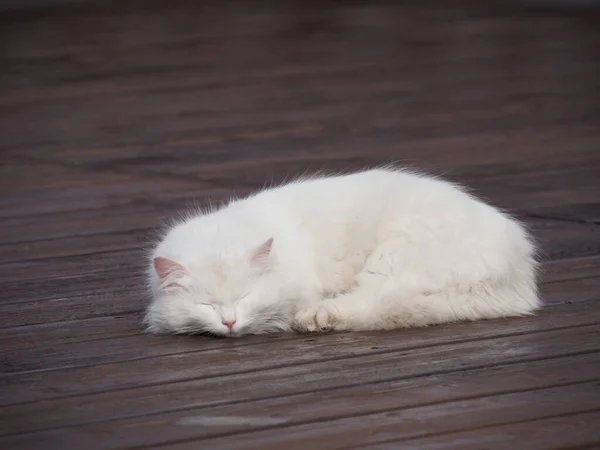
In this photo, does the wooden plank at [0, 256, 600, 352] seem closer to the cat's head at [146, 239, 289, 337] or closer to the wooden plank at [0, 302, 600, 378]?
the wooden plank at [0, 302, 600, 378]

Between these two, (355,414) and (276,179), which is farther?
(276,179)

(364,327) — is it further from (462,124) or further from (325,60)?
(325,60)

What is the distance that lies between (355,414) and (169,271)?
807 mm

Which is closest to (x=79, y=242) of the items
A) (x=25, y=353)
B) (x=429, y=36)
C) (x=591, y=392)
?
(x=25, y=353)

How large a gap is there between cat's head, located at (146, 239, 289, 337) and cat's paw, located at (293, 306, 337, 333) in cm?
8

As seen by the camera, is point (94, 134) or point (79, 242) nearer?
point (79, 242)

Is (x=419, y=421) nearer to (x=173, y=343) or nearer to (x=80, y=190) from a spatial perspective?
(x=173, y=343)

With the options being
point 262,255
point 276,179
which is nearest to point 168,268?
point 262,255

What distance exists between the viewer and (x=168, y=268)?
316 centimetres

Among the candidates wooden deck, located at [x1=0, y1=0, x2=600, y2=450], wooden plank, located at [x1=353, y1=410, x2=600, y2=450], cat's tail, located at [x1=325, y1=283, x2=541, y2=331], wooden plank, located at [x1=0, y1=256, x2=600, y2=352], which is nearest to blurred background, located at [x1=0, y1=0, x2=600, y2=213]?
wooden deck, located at [x1=0, y1=0, x2=600, y2=450]

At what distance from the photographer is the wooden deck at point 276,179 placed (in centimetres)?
266

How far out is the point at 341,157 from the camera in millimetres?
5562

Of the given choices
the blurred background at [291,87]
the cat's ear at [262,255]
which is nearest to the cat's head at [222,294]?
the cat's ear at [262,255]

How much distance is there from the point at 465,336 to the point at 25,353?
130 cm
